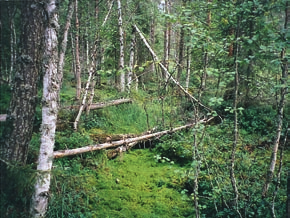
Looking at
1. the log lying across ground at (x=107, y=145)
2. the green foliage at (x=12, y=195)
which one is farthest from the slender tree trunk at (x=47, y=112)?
the log lying across ground at (x=107, y=145)

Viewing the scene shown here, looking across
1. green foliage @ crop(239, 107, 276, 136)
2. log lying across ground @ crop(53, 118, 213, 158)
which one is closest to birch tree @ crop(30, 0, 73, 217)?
log lying across ground @ crop(53, 118, 213, 158)

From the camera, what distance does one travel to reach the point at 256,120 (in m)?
9.81

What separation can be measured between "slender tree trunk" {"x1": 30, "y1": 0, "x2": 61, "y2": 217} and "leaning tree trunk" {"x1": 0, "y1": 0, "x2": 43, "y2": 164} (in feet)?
1.66

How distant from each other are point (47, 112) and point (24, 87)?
0.71 metres

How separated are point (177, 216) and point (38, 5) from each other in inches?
172

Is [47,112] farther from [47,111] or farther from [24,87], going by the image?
[24,87]

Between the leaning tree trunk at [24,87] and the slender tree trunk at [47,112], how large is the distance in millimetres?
505

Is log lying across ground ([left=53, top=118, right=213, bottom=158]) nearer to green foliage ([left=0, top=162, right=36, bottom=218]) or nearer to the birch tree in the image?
green foliage ([left=0, top=162, right=36, bottom=218])

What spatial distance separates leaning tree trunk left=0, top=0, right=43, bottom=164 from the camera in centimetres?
420

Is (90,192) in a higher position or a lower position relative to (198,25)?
lower

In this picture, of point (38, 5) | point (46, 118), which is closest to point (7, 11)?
point (38, 5)

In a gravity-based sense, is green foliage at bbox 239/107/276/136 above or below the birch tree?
below

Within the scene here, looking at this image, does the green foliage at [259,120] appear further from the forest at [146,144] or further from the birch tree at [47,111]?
the birch tree at [47,111]

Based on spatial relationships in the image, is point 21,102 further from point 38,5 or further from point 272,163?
point 272,163
